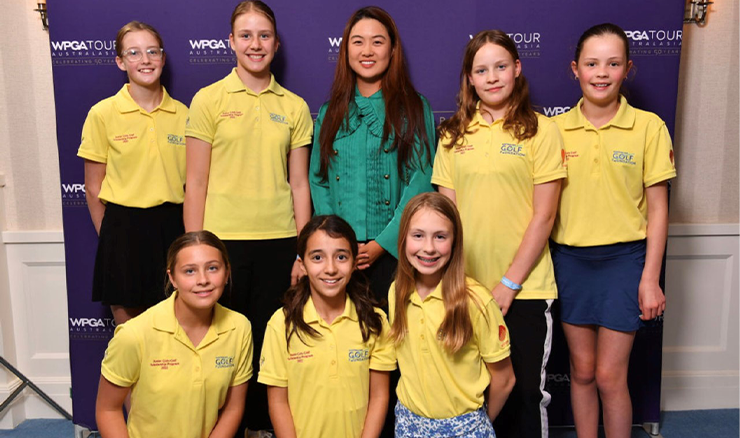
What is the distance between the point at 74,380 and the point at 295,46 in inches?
72.4

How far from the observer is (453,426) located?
1.98 metres

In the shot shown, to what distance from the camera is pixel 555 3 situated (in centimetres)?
267

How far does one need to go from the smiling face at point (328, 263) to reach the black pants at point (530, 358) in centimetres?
58

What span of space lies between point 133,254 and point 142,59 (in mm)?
761

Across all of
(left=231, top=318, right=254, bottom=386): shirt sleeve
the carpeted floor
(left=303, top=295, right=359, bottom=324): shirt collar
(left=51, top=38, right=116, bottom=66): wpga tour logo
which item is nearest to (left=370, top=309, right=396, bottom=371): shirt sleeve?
(left=303, top=295, right=359, bottom=324): shirt collar

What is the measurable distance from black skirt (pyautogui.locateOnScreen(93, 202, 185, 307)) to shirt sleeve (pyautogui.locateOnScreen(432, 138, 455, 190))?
1.10 metres

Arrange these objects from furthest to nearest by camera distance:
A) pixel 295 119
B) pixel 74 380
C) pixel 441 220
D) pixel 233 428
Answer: pixel 74 380 < pixel 295 119 < pixel 233 428 < pixel 441 220

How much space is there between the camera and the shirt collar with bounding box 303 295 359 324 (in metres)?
2.08

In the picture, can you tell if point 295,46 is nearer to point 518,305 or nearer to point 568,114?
point 568,114

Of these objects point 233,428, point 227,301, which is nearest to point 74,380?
point 227,301

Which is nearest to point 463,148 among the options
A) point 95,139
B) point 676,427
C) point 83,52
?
point 95,139

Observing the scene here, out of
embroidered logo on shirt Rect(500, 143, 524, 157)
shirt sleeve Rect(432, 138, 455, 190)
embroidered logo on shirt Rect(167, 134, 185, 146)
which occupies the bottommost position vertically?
shirt sleeve Rect(432, 138, 455, 190)

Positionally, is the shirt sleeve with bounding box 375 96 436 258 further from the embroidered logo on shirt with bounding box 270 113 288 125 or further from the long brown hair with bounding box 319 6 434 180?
the embroidered logo on shirt with bounding box 270 113 288 125

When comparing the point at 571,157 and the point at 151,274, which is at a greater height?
the point at 571,157
